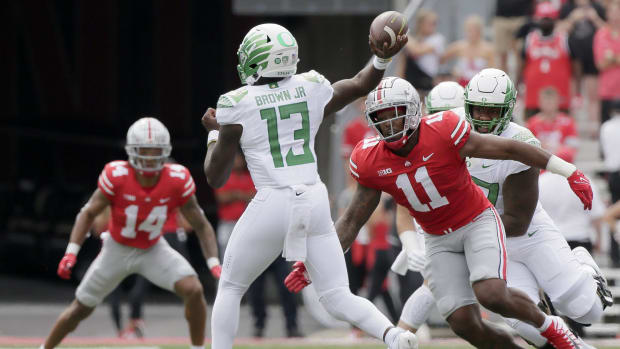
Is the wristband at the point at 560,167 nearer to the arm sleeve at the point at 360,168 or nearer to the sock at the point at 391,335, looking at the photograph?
the arm sleeve at the point at 360,168

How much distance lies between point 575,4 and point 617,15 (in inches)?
36.8

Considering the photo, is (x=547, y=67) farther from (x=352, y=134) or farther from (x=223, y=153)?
(x=223, y=153)

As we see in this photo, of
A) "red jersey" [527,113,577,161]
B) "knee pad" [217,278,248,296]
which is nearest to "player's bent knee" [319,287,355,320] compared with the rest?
"knee pad" [217,278,248,296]

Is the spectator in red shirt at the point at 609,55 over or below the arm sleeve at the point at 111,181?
over

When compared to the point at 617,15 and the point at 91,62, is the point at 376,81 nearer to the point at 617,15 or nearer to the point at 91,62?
the point at 617,15

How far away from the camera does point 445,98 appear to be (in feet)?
24.6

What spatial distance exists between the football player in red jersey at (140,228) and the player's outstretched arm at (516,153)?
8.49ft

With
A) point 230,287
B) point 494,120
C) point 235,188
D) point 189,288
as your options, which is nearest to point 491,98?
point 494,120

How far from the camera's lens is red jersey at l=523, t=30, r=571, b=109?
11.4m

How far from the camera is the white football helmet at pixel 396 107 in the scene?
19.9ft

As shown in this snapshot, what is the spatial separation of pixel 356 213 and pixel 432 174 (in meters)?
0.54

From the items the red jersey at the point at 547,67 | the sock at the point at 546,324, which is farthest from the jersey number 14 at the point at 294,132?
the red jersey at the point at 547,67

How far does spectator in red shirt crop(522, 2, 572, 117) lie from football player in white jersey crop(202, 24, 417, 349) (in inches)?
219

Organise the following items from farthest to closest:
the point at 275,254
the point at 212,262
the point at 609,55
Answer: the point at 609,55
the point at 212,262
the point at 275,254
